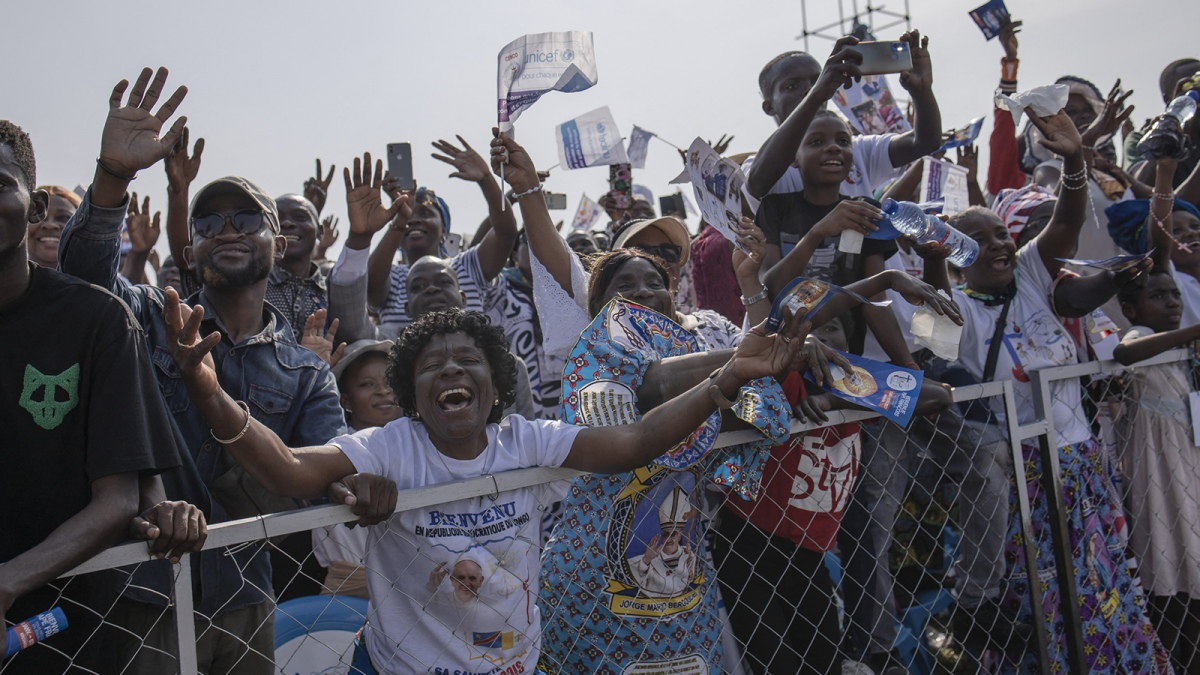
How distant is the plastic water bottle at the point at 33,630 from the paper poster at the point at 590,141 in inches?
162

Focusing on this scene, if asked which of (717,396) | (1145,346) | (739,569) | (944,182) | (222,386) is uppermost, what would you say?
(222,386)

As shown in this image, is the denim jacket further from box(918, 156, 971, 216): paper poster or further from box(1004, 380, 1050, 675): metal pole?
box(918, 156, 971, 216): paper poster

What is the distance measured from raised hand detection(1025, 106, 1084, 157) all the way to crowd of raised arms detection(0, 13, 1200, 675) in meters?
0.01

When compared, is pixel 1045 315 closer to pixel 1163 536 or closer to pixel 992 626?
pixel 1163 536

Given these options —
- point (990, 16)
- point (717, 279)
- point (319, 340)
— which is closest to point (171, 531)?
point (319, 340)

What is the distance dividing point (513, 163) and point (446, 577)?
6.04 ft

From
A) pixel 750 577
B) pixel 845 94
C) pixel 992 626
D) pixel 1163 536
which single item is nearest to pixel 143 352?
pixel 750 577

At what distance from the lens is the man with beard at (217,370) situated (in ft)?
8.07

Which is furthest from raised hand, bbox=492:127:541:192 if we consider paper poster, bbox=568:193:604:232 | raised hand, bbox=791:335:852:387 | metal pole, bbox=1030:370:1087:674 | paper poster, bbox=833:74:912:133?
paper poster, bbox=568:193:604:232

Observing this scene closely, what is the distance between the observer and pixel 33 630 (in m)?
1.86

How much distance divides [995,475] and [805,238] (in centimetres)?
121

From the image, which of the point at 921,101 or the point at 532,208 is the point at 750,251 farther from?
the point at 921,101

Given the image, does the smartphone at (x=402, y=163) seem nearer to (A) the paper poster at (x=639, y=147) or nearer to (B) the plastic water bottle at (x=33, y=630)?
(A) the paper poster at (x=639, y=147)

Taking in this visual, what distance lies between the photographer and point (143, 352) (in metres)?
2.24
